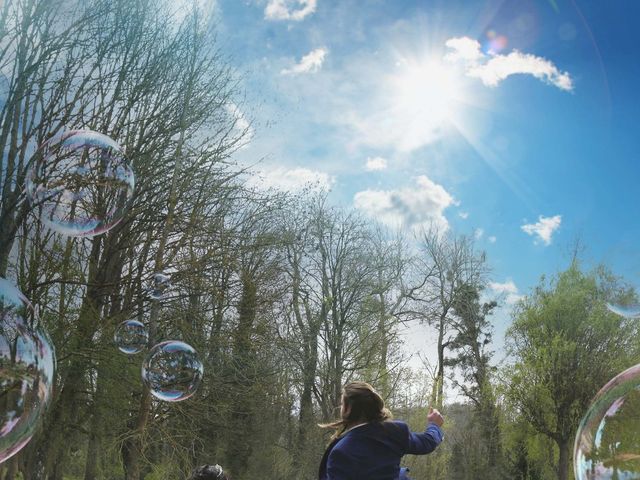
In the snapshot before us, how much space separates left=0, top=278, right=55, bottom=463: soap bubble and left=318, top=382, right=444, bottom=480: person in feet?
6.32

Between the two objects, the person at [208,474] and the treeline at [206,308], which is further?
the treeline at [206,308]

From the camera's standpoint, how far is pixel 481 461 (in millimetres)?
23391

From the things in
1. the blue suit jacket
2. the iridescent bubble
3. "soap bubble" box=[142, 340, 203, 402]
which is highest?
the iridescent bubble

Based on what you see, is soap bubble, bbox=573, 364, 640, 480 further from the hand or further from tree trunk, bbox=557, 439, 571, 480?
tree trunk, bbox=557, 439, 571, 480

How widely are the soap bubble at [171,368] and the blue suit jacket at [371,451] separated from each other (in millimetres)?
4902

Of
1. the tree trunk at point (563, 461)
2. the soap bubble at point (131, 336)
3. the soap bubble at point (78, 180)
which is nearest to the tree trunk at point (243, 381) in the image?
the soap bubble at point (131, 336)

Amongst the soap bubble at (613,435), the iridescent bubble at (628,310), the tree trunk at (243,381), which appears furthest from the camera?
the tree trunk at (243,381)

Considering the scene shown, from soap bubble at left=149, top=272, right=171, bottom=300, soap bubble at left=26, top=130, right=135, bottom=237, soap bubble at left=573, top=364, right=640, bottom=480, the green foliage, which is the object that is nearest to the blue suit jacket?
soap bubble at left=573, top=364, right=640, bottom=480

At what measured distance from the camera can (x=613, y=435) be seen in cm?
342

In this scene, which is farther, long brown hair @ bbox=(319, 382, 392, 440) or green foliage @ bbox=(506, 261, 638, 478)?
green foliage @ bbox=(506, 261, 638, 478)

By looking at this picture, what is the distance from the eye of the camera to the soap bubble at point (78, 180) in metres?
5.68

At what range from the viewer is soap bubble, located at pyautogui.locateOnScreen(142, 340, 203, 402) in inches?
294

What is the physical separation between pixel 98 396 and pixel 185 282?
2.81 metres

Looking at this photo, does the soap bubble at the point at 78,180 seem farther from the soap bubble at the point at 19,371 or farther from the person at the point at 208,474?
the person at the point at 208,474
